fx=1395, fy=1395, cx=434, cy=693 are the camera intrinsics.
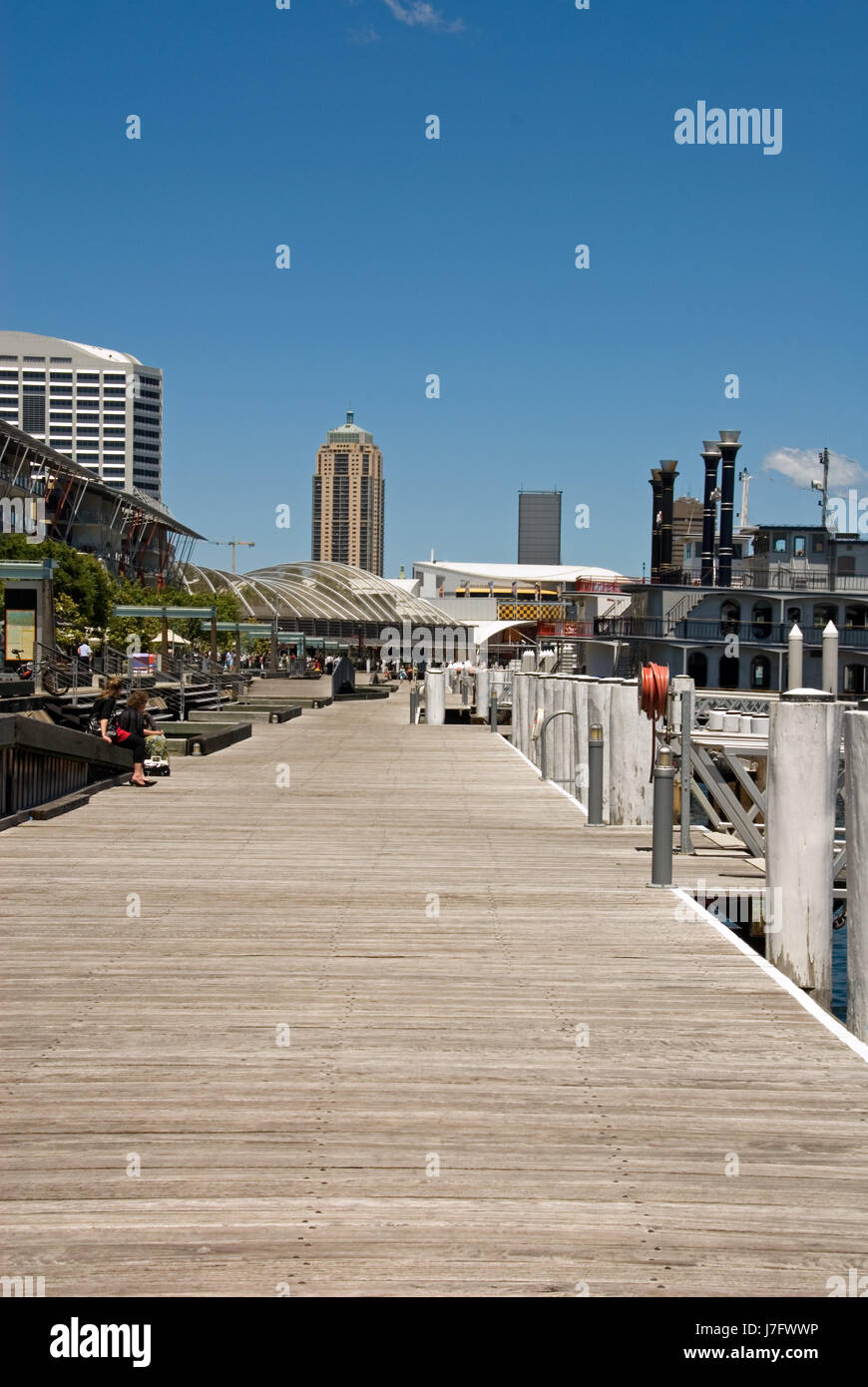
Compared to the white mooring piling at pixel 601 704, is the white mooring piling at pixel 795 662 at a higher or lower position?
higher

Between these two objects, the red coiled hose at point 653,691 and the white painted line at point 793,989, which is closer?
the white painted line at point 793,989

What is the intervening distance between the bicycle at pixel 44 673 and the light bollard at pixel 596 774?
1569 cm

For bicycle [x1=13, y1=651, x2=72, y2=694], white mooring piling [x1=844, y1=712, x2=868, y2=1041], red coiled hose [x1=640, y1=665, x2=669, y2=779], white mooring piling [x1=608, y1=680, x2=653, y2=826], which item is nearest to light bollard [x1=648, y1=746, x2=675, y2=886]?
red coiled hose [x1=640, y1=665, x2=669, y2=779]

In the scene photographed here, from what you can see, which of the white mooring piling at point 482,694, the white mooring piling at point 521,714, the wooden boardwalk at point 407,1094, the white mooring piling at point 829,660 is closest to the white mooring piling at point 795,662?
the white mooring piling at point 829,660

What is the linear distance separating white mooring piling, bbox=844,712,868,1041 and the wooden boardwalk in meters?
0.32

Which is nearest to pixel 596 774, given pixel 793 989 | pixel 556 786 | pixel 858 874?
pixel 556 786

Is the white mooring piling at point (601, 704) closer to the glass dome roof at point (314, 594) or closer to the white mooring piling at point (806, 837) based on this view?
the white mooring piling at point (806, 837)

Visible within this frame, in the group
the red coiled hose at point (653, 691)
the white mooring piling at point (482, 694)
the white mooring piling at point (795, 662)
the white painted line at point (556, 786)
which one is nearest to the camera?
the red coiled hose at point (653, 691)

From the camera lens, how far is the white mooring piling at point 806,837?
797cm

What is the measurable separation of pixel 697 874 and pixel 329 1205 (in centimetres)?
701

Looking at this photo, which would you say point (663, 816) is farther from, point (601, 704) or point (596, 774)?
point (601, 704)

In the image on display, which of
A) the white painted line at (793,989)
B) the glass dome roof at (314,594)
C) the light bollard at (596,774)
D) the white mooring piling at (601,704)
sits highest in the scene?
the glass dome roof at (314,594)
